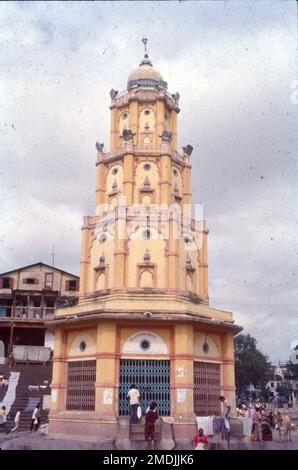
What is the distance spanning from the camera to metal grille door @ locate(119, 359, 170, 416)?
72.1 feet

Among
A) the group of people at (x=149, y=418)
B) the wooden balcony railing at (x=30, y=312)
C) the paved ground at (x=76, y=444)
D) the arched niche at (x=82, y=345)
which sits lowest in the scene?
the paved ground at (x=76, y=444)

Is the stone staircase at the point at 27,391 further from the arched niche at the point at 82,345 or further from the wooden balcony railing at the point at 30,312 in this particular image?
the wooden balcony railing at the point at 30,312

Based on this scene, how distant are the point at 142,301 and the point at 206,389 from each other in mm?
5180

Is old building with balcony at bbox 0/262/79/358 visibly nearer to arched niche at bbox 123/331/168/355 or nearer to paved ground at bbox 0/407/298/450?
arched niche at bbox 123/331/168/355

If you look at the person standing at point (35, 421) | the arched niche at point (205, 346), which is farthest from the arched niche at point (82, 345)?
the arched niche at point (205, 346)

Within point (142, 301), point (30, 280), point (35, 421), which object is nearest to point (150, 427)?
point (142, 301)

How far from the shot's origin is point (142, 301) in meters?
23.3

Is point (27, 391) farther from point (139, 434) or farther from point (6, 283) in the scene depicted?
point (6, 283)

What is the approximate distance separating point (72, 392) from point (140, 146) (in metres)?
14.7

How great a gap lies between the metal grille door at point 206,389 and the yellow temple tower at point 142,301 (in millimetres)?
47

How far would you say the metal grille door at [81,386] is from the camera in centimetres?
2262

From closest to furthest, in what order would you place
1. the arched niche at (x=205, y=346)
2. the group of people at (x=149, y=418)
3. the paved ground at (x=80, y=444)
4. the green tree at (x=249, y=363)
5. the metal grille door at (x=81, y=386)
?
the group of people at (x=149, y=418) < the paved ground at (x=80, y=444) < the metal grille door at (x=81, y=386) < the arched niche at (x=205, y=346) < the green tree at (x=249, y=363)

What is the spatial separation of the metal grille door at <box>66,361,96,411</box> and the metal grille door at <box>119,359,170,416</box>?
1.46m
